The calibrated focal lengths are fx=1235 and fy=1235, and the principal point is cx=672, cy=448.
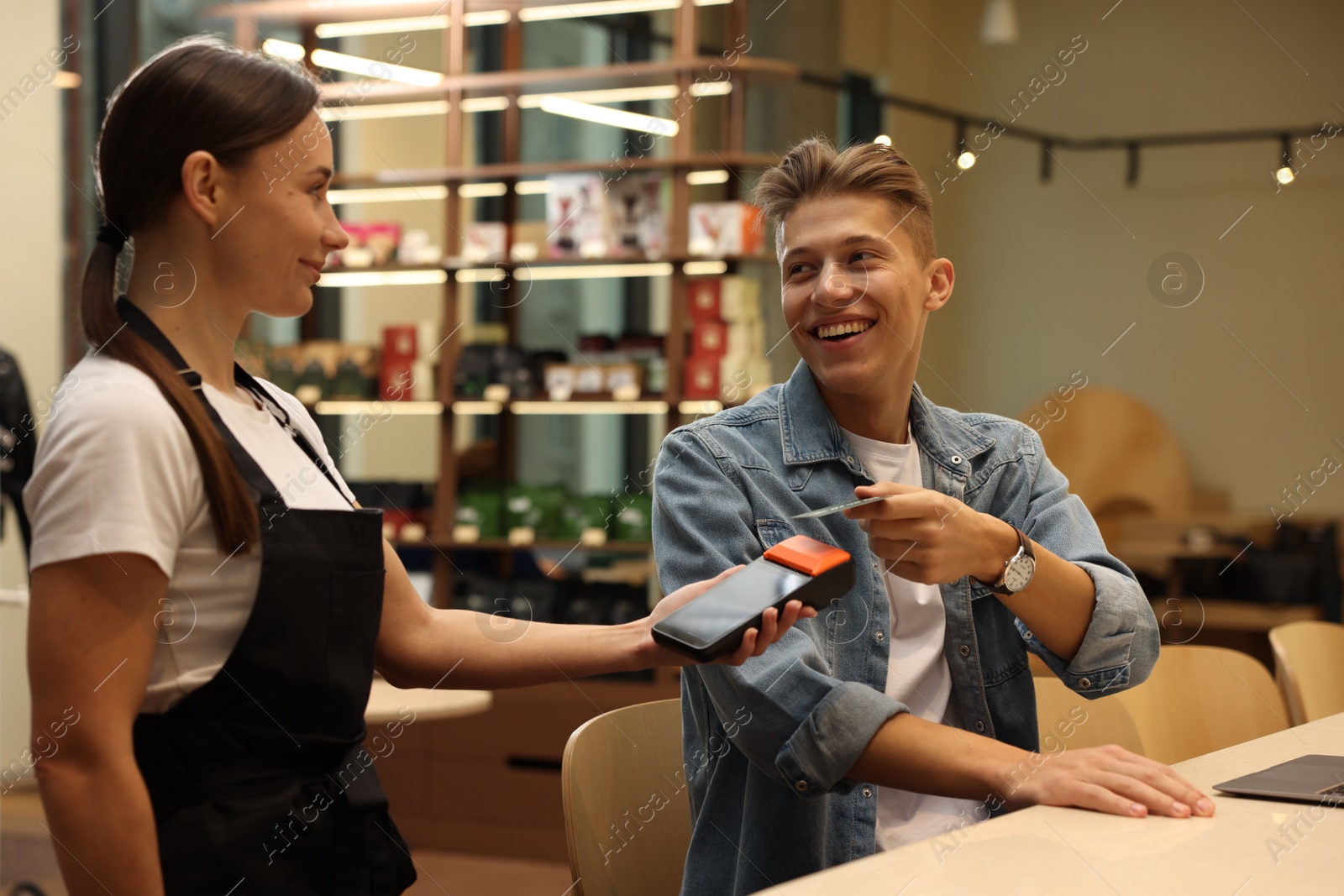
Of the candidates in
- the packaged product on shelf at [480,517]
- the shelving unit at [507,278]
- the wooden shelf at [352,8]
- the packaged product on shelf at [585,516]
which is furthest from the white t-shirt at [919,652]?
the wooden shelf at [352,8]

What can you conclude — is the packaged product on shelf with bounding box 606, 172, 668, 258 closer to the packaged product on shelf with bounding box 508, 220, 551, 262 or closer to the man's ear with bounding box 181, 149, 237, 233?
the packaged product on shelf with bounding box 508, 220, 551, 262

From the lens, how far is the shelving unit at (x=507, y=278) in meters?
A: 4.11

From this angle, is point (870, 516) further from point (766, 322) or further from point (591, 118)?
point (591, 118)

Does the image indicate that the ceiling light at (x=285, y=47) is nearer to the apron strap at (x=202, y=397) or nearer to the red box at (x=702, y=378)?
the red box at (x=702, y=378)

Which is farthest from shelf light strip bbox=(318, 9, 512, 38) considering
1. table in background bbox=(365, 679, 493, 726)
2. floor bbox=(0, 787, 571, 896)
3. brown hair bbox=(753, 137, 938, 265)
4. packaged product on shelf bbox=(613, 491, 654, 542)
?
brown hair bbox=(753, 137, 938, 265)

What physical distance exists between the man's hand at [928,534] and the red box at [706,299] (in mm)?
2810

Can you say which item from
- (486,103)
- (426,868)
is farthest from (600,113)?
(426,868)

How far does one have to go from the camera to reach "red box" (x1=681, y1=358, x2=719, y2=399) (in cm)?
409

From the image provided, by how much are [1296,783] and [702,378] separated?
297cm

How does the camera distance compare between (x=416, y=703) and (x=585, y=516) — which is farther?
(x=585, y=516)

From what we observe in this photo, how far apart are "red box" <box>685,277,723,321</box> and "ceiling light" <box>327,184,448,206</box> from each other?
1119mm

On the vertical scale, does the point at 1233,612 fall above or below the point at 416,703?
below

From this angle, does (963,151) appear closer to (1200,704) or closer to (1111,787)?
(1200,704)

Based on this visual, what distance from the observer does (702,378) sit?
4.09 m
